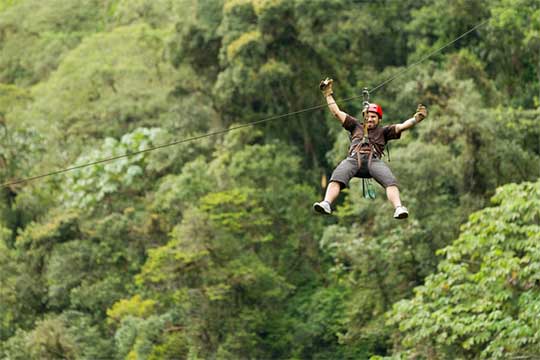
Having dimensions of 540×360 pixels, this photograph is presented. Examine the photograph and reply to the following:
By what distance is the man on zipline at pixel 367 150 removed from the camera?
7480mm

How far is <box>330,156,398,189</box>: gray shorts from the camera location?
7516 mm

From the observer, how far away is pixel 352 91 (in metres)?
24.1

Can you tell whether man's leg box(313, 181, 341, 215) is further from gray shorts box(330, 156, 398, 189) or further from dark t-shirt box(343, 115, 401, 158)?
dark t-shirt box(343, 115, 401, 158)

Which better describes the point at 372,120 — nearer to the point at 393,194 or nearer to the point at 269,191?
the point at 393,194

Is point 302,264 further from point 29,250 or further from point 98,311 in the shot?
point 29,250

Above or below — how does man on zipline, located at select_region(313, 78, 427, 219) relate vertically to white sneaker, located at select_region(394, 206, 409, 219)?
above

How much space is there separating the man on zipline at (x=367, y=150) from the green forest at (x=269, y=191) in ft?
21.2

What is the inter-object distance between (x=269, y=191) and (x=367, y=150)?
15.2 m

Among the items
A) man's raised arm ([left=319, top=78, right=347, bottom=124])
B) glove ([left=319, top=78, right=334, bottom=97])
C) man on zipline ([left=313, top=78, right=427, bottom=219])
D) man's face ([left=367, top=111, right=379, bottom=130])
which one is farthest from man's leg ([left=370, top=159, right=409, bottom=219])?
glove ([left=319, top=78, right=334, bottom=97])

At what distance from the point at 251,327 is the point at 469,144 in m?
5.92

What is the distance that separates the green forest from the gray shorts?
6.52 m

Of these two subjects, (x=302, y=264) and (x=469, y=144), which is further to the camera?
(x=302, y=264)

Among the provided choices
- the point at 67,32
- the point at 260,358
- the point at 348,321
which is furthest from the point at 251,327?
the point at 67,32

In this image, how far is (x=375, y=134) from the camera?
309 inches
